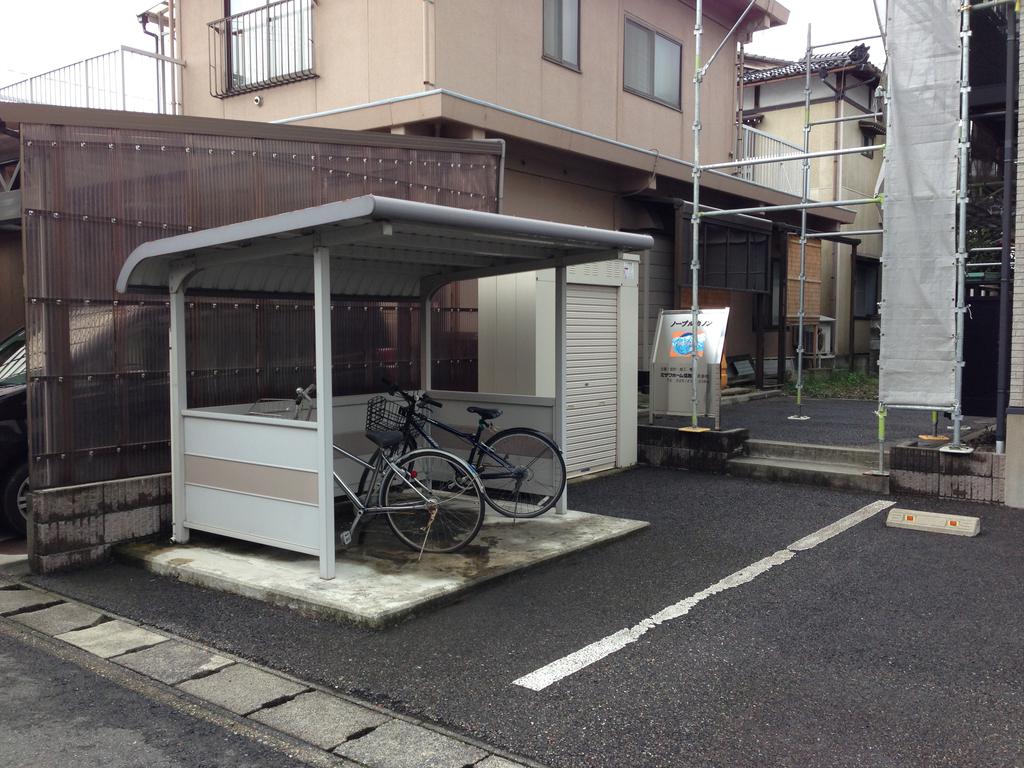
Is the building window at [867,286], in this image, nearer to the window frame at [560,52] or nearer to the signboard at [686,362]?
the window frame at [560,52]

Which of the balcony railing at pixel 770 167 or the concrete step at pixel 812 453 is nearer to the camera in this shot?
the concrete step at pixel 812 453

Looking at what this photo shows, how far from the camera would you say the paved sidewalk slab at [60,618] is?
4602 mm

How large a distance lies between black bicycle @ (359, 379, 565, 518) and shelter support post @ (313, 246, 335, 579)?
1.24m

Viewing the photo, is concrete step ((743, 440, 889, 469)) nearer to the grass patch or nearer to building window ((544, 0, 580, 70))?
building window ((544, 0, 580, 70))

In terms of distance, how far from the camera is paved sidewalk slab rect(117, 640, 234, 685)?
3.96m

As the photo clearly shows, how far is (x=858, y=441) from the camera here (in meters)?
9.39

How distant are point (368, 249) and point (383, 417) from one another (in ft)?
4.05

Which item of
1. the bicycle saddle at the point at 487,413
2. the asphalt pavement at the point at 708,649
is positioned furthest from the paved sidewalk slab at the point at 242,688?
the bicycle saddle at the point at 487,413

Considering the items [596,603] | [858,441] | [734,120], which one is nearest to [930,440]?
[858,441]

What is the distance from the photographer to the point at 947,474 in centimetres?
728

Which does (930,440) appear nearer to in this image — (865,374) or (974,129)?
(974,129)

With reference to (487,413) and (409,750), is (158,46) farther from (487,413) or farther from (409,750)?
(409,750)

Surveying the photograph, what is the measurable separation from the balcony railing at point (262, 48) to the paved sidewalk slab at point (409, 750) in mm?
8548

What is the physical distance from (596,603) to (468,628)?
82cm
